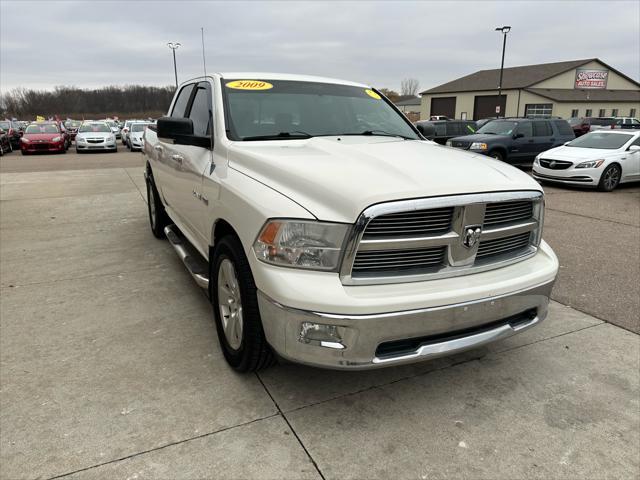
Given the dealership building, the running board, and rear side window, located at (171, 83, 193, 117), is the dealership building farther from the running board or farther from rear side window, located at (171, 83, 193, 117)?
the running board

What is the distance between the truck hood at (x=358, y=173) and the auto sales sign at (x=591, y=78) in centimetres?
6098

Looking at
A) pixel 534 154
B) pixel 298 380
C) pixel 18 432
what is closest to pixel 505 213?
pixel 298 380

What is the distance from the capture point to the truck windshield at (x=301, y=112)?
358 centimetres

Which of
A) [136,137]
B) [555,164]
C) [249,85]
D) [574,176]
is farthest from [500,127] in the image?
[136,137]

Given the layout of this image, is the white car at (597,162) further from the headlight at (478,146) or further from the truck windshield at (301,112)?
the truck windshield at (301,112)

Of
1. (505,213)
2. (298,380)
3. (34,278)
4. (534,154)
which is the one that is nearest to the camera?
(505,213)

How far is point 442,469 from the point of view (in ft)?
7.56

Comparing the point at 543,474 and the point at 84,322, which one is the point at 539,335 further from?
the point at 84,322

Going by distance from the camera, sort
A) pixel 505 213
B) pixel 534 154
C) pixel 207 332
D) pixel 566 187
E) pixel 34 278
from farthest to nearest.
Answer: pixel 534 154 → pixel 566 187 → pixel 34 278 → pixel 207 332 → pixel 505 213

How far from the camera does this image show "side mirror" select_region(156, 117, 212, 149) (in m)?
3.39

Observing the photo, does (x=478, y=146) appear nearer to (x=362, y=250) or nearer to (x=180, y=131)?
(x=180, y=131)

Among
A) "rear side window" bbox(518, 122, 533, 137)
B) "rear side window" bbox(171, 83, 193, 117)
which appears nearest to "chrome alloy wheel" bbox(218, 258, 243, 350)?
"rear side window" bbox(171, 83, 193, 117)

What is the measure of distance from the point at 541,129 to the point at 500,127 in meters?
1.36

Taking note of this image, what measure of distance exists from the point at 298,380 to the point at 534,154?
14.1 meters
